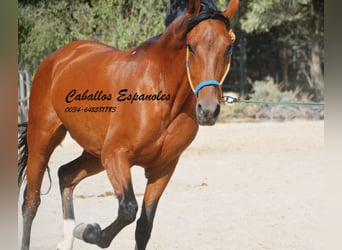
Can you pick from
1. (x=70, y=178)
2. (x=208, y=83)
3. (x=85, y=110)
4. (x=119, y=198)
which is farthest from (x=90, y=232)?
(x=208, y=83)

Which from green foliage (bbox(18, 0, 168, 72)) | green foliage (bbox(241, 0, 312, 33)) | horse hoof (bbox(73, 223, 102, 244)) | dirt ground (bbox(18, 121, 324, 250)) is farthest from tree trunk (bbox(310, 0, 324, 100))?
horse hoof (bbox(73, 223, 102, 244))

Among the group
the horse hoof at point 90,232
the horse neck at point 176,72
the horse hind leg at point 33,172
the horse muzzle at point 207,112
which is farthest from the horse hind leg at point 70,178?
the horse muzzle at point 207,112

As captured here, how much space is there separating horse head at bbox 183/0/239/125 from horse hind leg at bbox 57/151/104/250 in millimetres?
1042

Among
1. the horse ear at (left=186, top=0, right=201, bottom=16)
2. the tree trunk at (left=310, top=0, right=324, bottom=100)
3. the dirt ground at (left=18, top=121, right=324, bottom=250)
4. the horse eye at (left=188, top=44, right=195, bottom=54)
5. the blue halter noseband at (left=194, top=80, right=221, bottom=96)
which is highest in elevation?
the horse ear at (left=186, top=0, right=201, bottom=16)

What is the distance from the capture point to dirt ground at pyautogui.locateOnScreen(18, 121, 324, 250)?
4027 mm

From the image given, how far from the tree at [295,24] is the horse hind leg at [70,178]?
10.4 ft

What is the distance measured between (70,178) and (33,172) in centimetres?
25

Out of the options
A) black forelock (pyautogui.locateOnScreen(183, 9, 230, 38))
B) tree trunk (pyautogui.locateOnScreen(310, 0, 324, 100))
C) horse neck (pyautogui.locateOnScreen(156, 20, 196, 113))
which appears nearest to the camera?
black forelock (pyautogui.locateOnScreen(183, 9, 230, 38))

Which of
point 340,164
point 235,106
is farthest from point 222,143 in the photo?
point 340,164

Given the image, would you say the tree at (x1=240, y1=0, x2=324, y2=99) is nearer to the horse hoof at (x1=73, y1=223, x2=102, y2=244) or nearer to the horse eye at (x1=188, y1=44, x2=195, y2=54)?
the horse eye at (x1=188, y1=44, x2=195, y2=54)

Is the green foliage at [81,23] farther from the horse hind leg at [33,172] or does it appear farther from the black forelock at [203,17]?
the black forelock at [203,17]

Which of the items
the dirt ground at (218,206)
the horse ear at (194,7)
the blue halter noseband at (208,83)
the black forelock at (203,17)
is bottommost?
the dirt ground at (218,206)

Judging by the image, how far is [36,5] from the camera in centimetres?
479

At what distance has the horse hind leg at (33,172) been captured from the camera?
3.92 meters
